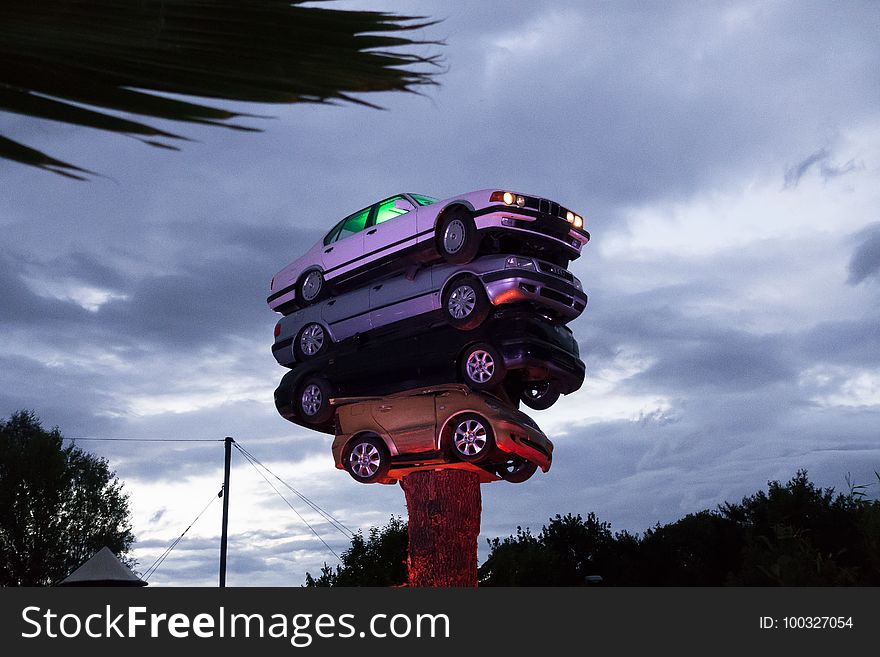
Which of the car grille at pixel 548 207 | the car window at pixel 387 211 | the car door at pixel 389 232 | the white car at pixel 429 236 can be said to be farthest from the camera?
the car window at pixel 387 211

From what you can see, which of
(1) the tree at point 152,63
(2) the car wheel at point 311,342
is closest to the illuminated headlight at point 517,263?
(2) the car wheel at point 311,342

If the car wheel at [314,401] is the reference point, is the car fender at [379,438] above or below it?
below

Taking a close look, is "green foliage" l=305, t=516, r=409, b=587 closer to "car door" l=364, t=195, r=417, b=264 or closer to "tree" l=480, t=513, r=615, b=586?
"tree" l=480, t=513, r=615, b=586

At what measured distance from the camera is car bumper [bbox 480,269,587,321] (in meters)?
18.5

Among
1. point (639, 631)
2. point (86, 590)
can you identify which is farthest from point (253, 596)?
point (639, 631)

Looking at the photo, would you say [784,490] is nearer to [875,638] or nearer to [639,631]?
[875,638]

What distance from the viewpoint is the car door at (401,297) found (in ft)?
65.3

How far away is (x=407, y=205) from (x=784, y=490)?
82.6 ft

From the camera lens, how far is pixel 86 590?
286 inches

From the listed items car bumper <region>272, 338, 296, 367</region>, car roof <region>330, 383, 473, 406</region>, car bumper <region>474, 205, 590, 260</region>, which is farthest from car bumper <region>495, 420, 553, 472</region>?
car bumper <region>272, 338, 296, 367</region>

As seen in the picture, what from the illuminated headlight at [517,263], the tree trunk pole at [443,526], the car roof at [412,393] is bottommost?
the tree trunk pole at [443,526]

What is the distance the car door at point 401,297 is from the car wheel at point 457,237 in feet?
2.59

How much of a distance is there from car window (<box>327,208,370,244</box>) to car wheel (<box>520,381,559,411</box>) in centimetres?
556

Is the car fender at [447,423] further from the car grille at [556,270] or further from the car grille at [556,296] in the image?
the car grille at [556,270]
